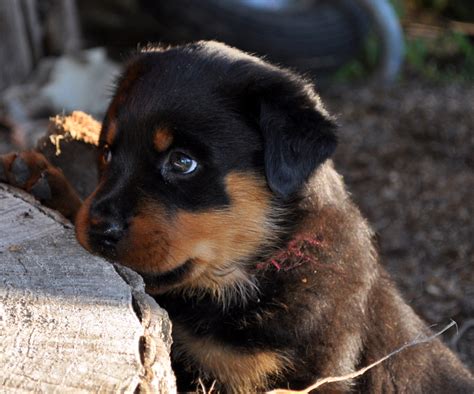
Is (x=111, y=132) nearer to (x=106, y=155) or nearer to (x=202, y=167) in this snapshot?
(x=106, y=155)

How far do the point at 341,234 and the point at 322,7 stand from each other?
629 centimetres

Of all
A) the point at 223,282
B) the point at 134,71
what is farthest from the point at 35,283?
the point at 134,71

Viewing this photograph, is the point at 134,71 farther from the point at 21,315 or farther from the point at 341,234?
the point at 21,315

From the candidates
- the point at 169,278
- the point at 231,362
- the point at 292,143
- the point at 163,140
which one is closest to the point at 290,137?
the point at 292,143

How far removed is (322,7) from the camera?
9.08m

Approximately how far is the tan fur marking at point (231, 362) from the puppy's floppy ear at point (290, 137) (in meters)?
0.59

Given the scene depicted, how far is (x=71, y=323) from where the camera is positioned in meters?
2.34

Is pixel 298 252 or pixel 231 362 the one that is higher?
pixel 298 252

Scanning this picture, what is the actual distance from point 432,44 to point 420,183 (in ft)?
13.2

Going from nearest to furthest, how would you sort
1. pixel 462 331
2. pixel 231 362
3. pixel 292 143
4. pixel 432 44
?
pixel 292 143 < pixel 231 362 < pixel 462 331 < pixel 432 44

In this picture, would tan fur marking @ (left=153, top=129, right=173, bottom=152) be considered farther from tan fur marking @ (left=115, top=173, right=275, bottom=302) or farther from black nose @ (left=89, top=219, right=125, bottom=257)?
black nose @ (left=89, top=219, right=125, bottom=257)

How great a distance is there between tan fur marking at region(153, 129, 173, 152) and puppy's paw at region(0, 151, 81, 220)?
23.1 inches

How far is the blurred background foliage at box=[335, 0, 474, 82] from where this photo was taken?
909 cm

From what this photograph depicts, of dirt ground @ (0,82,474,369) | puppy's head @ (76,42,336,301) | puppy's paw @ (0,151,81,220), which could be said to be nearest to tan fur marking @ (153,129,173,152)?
puppy's head @ (76,42,336,301)
